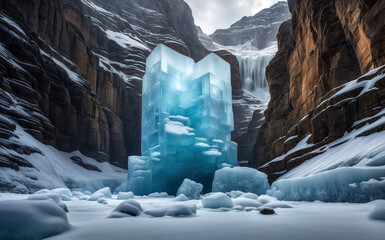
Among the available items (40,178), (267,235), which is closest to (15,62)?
(40,178)

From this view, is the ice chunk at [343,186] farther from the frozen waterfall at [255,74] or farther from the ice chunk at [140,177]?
the frozen waterfall at [255,74]

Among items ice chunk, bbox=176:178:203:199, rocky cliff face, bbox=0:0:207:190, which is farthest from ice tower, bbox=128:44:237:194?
rocky cliff face, bbox=0:0:207:190

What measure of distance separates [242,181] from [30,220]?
10.6 metres

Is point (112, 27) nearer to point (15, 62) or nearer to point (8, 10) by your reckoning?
point (8, 10)

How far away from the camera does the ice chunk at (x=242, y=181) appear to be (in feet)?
38.6

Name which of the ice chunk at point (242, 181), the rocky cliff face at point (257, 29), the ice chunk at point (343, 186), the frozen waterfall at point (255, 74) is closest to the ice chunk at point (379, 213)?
the ice chunk at point (343, 186)

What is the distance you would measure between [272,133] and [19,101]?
19.4 m

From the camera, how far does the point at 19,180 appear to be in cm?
1145

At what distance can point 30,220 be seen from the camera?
79.9 inches

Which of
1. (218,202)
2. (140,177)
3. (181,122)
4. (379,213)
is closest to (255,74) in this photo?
(181,122)

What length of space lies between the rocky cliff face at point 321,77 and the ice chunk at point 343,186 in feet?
8.33

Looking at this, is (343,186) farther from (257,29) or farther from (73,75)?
(257,29)

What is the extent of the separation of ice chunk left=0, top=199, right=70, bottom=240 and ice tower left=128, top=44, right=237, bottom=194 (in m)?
11.5

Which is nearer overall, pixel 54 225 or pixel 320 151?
pixel 54 225
